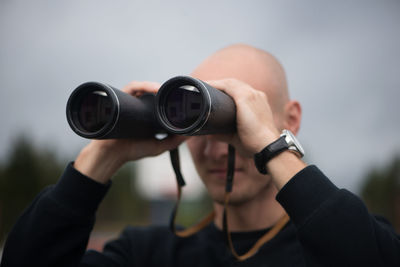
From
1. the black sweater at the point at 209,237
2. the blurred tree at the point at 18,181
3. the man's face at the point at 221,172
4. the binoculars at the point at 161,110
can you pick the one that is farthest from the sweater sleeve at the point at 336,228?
the blurred tree at the point at 18,181

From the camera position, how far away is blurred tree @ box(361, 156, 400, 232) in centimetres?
3928

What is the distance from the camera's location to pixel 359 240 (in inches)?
56.1

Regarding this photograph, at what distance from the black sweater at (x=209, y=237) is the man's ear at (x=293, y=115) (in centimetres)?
64

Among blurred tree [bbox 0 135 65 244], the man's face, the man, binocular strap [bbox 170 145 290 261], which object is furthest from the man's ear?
blurred tree [bbox 0 135 65 244]

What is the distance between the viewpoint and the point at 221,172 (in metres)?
2.23

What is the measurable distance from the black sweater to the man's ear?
64cm

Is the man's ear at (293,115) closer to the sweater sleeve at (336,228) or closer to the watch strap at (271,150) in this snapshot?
the watch strap at (271,150)

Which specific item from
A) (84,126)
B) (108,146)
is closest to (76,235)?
(108,146)

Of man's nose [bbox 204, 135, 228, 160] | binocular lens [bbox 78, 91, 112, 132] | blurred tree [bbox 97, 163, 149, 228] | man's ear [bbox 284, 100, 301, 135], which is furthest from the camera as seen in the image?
blurred tree [bbox 97, 163, 149, 228]

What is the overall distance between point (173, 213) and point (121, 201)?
53.7m

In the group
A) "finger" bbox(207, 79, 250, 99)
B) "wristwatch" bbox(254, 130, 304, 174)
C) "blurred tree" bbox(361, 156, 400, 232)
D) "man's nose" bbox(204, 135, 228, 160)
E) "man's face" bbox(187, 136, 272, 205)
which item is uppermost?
"finger" bbox(207, 79, 250, 99)

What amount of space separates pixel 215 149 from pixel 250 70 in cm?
54

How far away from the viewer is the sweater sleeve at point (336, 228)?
1420mm

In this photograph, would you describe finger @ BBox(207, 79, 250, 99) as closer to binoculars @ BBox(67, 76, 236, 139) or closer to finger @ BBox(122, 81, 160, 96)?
binoculars @ BBox(67, 76, 236, 139)
